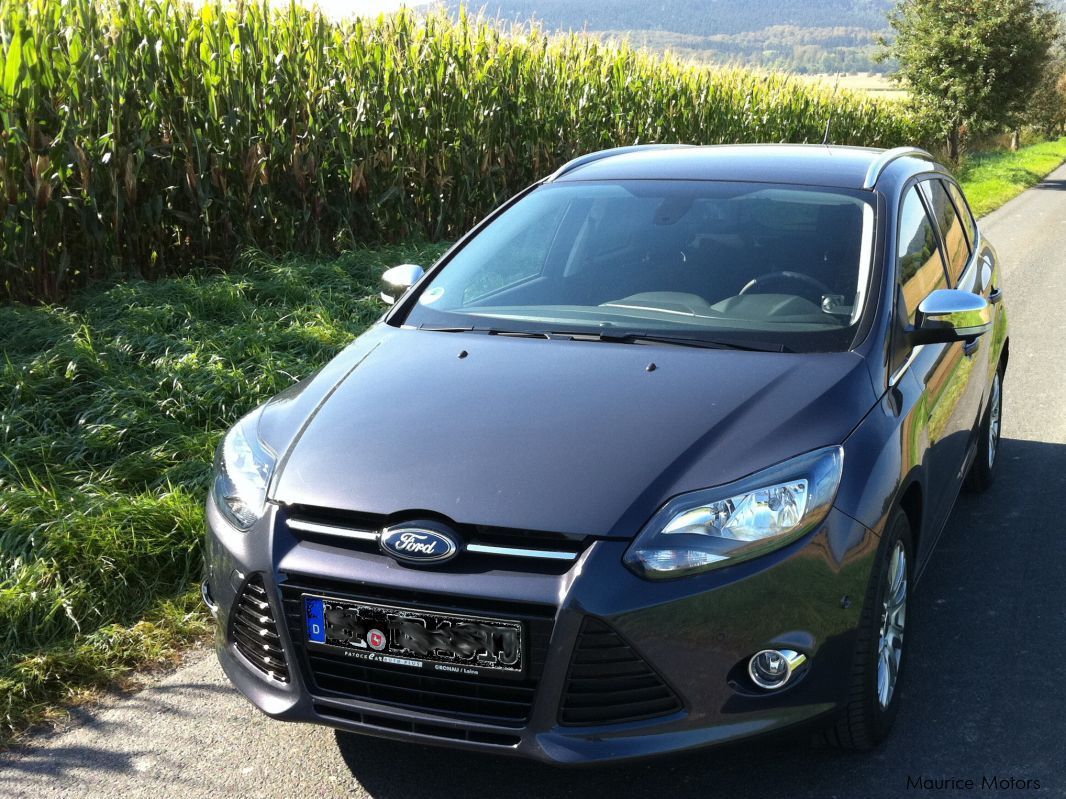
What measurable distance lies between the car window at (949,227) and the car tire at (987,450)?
0.65 meters

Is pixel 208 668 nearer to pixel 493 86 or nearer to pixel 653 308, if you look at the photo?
pixel 653 308

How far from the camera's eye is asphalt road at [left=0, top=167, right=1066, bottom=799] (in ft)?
9.99

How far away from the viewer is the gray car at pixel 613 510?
266 cm

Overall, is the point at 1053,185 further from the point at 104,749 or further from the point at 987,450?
the point at 104,749

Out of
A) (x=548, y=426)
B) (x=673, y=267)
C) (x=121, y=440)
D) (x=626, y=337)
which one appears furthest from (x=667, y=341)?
(x=121, y=440)

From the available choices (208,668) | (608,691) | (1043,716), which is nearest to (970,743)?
(1043,716)

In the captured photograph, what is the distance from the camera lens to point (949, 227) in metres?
4.91

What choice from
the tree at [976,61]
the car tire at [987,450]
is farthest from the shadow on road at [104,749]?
the tree at [976,61]

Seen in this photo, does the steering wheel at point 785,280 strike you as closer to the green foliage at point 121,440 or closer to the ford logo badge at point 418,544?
the ford logo badge at point 418,544

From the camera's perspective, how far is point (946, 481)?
398cm

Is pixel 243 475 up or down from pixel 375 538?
down

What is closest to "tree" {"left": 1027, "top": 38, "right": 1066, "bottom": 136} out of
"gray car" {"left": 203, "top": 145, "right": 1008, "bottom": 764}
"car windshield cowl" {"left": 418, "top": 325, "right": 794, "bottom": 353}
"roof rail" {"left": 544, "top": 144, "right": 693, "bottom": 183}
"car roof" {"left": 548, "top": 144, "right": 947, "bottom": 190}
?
"roof rail" {"left": 544, "top": 144, "right": 693, "bottom": 183}

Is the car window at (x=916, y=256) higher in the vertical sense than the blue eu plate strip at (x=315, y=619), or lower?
higher

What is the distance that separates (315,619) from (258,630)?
23 cm
